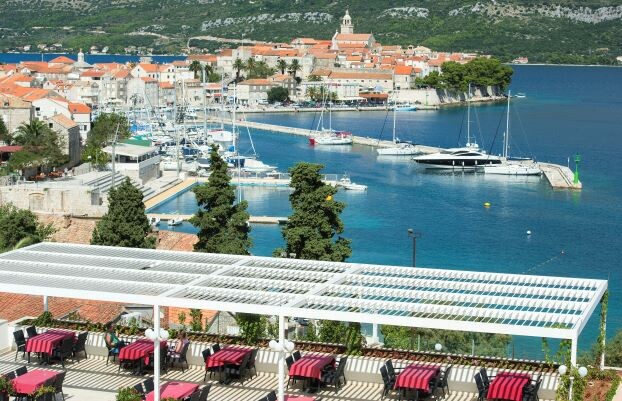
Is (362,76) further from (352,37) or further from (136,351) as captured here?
(136,351)

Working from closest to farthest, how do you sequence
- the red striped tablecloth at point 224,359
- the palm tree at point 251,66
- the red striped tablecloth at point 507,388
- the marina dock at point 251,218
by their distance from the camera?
the red striped tablecloth at point 507,388 < the red striped tablecloth at point 224,359 < the marina dock at point 251,218 < the palm tree at point 251,66

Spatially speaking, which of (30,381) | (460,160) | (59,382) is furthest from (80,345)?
(460,160)

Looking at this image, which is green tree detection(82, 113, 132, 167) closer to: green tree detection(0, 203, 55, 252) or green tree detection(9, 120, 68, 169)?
green tree detection(9, 120, 68, 169)

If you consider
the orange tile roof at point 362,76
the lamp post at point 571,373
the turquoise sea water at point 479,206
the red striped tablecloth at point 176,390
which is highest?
the orange tile roof at point 362,76

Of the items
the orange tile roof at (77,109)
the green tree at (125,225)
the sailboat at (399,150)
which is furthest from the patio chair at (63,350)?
the sailboat at (399,150)

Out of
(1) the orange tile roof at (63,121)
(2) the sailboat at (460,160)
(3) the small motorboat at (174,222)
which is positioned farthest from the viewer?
(2) the sailboat at (460,160)

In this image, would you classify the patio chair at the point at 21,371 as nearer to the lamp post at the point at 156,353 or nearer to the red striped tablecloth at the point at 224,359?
the lamp post at the point at 156,353

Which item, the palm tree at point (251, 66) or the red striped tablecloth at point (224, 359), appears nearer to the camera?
the red striped tablecloth at point (224, 359)
